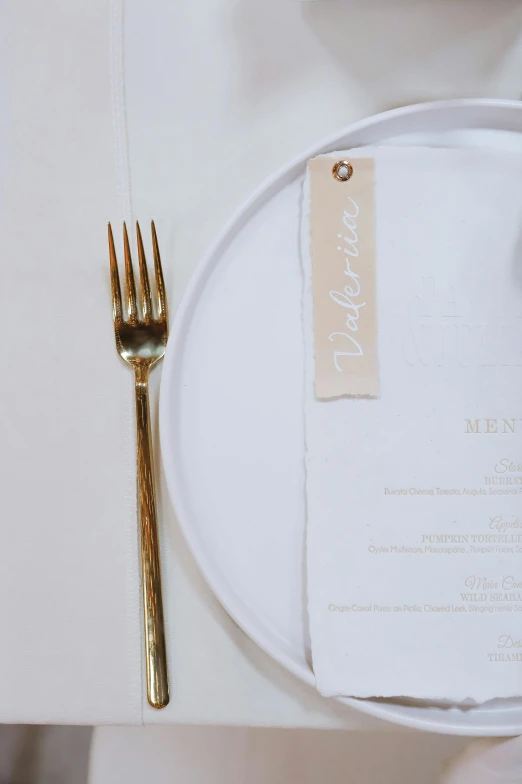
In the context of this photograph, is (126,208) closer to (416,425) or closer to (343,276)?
(343,276)

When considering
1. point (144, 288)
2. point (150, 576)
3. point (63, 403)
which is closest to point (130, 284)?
point (144, 288)

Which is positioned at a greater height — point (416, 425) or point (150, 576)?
point (416, 425)

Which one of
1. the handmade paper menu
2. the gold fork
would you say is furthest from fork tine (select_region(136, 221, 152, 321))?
the handmade paper menu

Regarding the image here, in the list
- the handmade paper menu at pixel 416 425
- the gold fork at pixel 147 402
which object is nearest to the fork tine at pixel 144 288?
the gold fork at pixel 147 402

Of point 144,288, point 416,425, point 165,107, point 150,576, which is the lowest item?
point 150,576

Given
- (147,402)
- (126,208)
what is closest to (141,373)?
(147,402)

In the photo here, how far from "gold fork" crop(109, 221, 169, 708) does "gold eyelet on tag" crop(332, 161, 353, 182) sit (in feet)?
0.49

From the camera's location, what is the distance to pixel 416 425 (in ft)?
1.43

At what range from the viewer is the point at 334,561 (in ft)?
1.39

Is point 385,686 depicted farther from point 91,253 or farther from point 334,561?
point 91,253

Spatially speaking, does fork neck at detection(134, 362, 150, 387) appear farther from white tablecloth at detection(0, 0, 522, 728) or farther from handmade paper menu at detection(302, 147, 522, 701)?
handmade paper menu at detection(302, 147, 522, 701)

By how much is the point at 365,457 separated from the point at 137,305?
0.22 meters

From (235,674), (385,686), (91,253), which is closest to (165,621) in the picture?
(235,674)

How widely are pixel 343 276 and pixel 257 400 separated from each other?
0.12m
